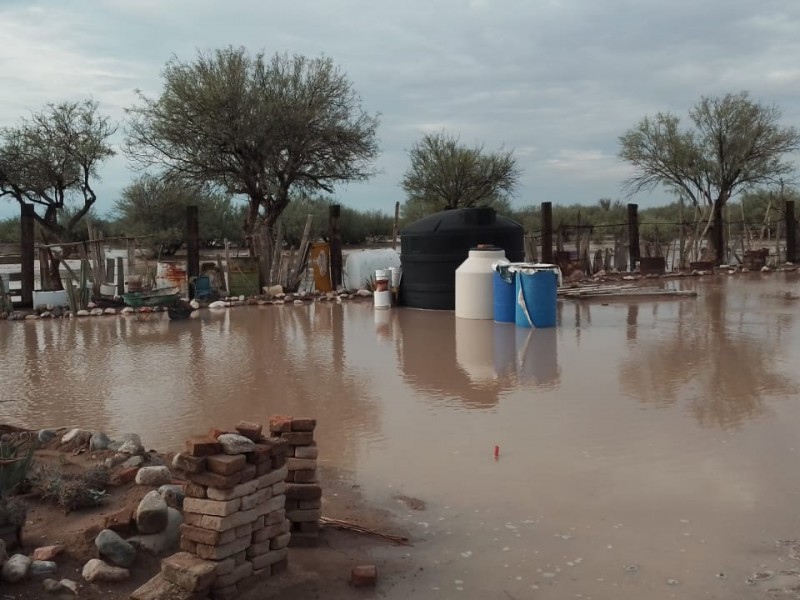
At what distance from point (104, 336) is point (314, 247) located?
747 centimetres

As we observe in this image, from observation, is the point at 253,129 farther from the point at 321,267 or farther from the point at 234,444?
the point at 234,444

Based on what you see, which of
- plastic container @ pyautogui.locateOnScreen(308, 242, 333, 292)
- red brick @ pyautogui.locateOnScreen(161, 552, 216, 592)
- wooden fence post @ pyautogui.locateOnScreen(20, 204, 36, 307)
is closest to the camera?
red brick @ pyautogui.locateOnScreen(161, 552, 216, 592)

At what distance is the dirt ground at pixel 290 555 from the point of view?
11.7 ft

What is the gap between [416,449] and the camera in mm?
5844

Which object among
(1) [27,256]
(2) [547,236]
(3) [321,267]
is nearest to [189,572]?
(1) [27,256]

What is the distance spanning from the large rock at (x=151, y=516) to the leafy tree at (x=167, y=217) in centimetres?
2834

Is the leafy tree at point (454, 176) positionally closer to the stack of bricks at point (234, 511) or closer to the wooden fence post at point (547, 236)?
the wooden fence post at point (547, 236)

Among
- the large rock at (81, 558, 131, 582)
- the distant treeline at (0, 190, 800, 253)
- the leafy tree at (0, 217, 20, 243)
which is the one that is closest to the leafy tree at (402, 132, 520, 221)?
the distant treeline at (0, 190, 800, 253)

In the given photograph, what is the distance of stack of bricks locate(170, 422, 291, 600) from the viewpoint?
11.6ft

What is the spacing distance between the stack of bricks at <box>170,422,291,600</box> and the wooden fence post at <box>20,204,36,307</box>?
47.9 feet

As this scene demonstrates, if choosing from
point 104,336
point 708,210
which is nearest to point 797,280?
point 708,210

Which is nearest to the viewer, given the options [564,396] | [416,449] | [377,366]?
[416,449]

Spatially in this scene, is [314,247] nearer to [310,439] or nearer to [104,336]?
[104,336]

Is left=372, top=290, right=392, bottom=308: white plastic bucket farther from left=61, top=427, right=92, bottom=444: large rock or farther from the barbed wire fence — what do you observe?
left=61, top=427, right=92, bottom=444: large rock
